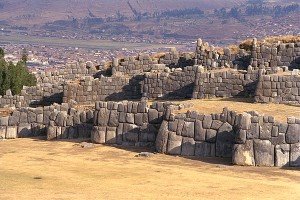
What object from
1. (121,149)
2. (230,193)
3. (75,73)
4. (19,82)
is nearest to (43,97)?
(75,73)

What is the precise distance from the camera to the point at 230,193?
57.3 ft

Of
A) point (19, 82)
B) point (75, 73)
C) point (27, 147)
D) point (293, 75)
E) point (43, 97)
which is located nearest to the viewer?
point (27, 147)

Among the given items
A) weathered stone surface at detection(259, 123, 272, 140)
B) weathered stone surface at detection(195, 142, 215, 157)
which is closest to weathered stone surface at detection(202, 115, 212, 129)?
weathered stone surface at detection(195, 142, 215, 157)

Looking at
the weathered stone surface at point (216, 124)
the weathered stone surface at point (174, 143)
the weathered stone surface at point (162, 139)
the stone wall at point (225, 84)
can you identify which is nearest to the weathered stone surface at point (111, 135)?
the weathered stone surface at point (162, 139)

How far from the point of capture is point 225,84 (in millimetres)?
31734

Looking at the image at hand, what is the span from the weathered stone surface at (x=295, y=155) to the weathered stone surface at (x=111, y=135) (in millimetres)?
5957

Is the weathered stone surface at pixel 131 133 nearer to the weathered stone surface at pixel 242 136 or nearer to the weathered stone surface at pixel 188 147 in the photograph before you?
the weathered stone surface at pixel 188 147

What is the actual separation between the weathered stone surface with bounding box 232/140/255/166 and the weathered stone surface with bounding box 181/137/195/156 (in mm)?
1788

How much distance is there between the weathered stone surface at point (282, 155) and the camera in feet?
67.4

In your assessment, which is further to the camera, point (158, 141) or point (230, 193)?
point (158, 141)

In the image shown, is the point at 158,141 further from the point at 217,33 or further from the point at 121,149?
the point at 217,33

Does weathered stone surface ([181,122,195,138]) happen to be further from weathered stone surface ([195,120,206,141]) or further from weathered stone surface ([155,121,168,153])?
weathered stone surface ([155,121,168,153])

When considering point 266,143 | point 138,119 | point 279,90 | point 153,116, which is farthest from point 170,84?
point 266,143

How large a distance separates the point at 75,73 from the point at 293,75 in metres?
15.6
